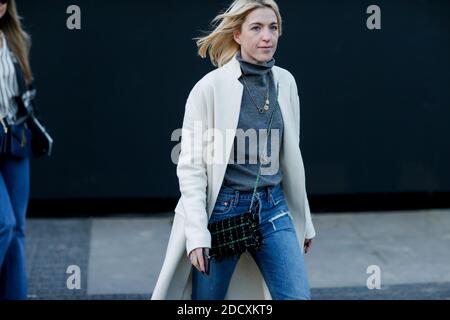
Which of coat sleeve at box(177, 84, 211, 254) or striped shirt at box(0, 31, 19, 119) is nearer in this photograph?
coat sleeve at box(177, 84, 211, 254)

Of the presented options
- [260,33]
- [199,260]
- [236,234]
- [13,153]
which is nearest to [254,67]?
[260,33]

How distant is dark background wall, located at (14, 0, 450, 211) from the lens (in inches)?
338

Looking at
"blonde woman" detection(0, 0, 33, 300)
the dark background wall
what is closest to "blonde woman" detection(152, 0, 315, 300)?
"blonde woman" detection(0, 0, 33, 300)

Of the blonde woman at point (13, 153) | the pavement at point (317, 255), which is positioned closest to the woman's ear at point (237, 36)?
the blonde woman at point (13, 153)

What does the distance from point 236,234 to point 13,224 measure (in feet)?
5.83

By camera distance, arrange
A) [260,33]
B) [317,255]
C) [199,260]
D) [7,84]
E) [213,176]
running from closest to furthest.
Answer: [199,260] < [213,176] < [260,33] < [7,84] < [317,255]

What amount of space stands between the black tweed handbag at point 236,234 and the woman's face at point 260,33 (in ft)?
1.00

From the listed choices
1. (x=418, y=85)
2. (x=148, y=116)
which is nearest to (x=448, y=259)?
(x=418, y=85)

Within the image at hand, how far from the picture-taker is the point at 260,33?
15.3ft

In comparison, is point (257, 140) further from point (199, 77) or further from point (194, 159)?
point (199, 77)

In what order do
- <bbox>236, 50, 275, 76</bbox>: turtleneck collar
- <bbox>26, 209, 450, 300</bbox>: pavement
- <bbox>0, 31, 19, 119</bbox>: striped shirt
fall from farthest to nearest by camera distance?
<bbox>26, 209, 450, 300</bbox>: pavement, <bbox>0, 31, 19, 119</bbox>: striped shirt, <bbox>236, 50, 275, 76</bbox>: turtleneck collar

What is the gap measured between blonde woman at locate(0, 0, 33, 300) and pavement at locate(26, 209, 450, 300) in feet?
2.29

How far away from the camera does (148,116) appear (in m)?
8.74

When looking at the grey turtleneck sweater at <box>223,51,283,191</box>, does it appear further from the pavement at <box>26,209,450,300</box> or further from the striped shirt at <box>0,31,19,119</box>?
the pavement at <box>26,209,450,300</box>
